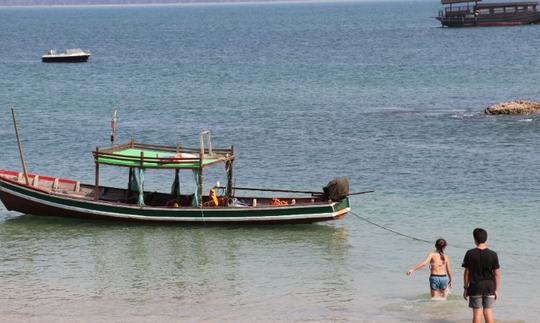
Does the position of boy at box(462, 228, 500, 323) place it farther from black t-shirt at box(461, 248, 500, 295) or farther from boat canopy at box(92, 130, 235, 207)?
boat canopy at box(92, 130, 235, 207)

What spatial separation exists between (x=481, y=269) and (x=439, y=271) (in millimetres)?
3892

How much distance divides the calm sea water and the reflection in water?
9 cm

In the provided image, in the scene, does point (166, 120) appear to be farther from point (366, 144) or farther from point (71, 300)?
point (71, 300)

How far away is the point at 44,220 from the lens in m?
39.1

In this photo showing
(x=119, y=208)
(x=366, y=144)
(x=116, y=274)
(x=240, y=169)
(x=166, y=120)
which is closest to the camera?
(x=116, y=274)

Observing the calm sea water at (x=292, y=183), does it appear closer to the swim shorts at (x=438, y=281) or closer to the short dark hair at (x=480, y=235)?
the swim shorts at (x=438, y=281)

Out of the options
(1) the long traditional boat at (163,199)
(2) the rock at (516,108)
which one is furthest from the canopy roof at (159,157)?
(2) the rock at (516,108)

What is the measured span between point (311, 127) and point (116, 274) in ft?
104

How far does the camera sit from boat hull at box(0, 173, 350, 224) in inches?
1437

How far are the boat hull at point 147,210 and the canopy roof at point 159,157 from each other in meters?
1.53

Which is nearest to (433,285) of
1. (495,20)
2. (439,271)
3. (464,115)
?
(439,271)

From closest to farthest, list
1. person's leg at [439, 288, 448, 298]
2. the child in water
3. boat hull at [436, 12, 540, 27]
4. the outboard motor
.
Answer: the child in water < person's leg at [439, 288, 448, 298] < the outboard motor < boat hull at [436, 12, 540, 27]

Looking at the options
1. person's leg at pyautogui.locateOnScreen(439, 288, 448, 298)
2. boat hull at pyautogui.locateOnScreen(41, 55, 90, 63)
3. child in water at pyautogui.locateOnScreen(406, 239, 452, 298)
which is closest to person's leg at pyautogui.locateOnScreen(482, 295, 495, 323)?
child in water at pyautogui.locateOnScreen(406, 239, 452, 298)

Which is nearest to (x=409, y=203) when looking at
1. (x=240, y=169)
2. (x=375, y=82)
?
(x=240, y=169)
